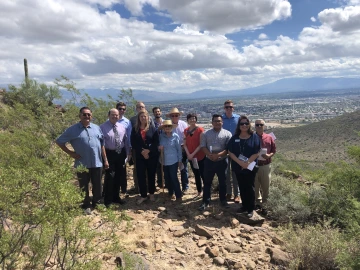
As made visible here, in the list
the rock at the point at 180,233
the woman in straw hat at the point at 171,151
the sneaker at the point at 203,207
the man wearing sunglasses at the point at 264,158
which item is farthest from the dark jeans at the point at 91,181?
the man wearing sunglasses at the point at 264,158

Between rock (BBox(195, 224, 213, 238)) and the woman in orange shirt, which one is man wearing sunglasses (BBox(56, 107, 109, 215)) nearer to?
the woman in orange shirt

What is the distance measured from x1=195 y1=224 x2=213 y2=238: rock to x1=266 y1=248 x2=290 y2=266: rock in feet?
3.35

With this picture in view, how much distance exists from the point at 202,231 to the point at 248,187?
1.26m

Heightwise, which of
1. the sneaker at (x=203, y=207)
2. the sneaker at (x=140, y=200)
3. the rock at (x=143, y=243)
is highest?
the sneaker at (x=140, y=200)

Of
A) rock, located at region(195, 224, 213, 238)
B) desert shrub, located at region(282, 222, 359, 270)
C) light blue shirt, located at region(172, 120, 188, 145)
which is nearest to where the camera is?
desert shrub, located at region(282, 222, 359, 270)

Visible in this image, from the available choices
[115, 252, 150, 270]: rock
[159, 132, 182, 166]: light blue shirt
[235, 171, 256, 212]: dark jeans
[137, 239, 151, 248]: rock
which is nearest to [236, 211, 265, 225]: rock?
[235, 171, 256, 212]: dark jeans

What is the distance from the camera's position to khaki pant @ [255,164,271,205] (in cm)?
597

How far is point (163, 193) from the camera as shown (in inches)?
263

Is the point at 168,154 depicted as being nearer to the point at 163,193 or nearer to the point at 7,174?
the point at 163,193

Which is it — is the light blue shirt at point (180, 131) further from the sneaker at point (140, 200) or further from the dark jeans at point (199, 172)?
the sneaker at point (140, 200)

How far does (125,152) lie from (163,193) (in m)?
1.36

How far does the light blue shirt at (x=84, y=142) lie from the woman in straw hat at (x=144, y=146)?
944 mm

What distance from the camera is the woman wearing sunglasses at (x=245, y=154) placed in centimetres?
545

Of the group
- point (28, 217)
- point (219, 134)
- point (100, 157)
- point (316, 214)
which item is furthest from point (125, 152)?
point (316, 214)
